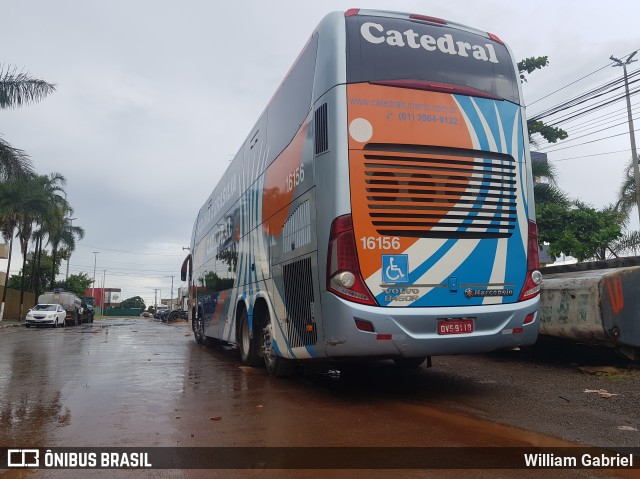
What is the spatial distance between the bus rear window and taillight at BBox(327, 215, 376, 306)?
1733 millimetres

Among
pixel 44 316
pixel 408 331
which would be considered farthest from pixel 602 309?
pixel 44 316

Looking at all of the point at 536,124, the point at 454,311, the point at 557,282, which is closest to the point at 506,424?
the point at 454,311

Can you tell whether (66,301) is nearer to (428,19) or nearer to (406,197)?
(428,19)

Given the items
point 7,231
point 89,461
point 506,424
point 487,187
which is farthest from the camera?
point 7,231

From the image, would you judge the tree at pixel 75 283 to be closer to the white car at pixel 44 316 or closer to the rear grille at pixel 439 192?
the white car at pixel 44 316

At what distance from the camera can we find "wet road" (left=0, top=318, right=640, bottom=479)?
4.67 metres

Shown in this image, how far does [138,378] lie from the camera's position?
8773mm

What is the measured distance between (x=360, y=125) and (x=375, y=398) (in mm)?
3324

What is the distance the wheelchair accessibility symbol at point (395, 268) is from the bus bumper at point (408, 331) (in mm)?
328

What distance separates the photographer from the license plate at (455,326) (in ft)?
19.3

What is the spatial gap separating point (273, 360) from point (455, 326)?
11.1 feet

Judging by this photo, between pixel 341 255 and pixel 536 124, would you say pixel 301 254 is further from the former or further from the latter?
pixel 536 124

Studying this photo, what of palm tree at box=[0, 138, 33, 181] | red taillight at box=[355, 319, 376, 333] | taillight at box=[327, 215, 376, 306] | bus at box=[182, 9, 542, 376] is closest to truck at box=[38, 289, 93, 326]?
palm tree at box=[0, 138, 33, 181]

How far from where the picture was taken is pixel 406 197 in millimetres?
6035
